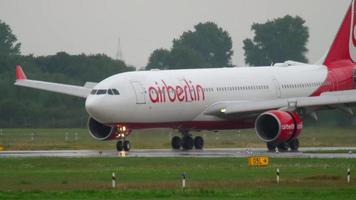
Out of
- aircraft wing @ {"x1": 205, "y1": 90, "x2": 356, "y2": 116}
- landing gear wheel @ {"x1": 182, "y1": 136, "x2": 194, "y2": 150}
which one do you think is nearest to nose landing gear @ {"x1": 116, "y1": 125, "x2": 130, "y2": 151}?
landing gear wheel @ {"x1": 182, "y1": 136, "x2": 194, "y2": 150}

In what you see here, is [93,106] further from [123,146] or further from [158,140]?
[158,140]

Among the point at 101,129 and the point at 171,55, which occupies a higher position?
the point at 171,55

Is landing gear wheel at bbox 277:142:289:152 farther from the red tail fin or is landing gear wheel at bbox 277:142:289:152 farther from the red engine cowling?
the red tail fin

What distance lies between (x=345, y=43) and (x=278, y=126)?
12967 millimetres

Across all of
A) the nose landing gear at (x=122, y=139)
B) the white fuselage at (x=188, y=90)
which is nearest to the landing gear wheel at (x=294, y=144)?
the white fuselage at (x=188, y=90)

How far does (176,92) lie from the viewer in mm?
64250

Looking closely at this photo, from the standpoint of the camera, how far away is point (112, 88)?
62.4 metres

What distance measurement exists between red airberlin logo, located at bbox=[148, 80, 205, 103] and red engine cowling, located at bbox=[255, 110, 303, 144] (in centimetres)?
381

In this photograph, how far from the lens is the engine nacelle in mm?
64812
